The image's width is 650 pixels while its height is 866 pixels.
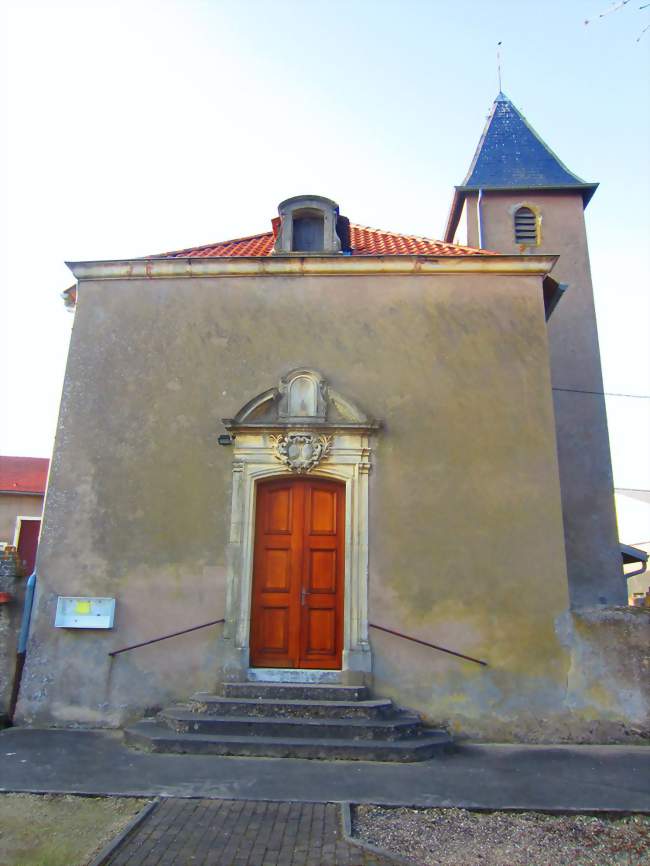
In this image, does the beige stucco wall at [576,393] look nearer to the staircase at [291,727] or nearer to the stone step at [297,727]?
the staircase at [291,727]

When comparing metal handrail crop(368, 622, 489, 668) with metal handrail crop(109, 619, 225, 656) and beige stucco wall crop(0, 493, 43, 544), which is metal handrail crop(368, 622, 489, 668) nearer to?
metal handrail crop(109, 619, 225, 656)

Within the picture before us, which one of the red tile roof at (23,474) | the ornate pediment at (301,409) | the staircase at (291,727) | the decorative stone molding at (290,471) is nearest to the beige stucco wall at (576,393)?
the decorative stone molding at (290,471)

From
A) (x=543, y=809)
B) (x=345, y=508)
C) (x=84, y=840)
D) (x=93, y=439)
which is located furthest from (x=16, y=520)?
(x=543, y=809)

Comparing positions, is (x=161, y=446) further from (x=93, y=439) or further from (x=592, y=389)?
(x=592, y=389)

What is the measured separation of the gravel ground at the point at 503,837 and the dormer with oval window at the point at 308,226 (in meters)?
7.10

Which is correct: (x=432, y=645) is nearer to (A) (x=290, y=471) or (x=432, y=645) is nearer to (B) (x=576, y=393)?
(A) (x=290, y=471)

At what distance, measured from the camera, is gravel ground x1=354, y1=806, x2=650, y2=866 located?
4273 millimetres

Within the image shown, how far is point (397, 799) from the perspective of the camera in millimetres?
5203

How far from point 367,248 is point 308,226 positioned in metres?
0.98

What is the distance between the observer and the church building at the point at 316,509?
287 inches

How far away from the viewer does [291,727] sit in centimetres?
661

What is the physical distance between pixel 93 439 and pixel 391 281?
460cm

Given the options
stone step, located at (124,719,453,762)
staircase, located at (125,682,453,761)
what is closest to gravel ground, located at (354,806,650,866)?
stone step, located at (124,719,453,762)

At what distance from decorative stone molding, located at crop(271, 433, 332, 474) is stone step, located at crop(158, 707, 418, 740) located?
2.95 metres
